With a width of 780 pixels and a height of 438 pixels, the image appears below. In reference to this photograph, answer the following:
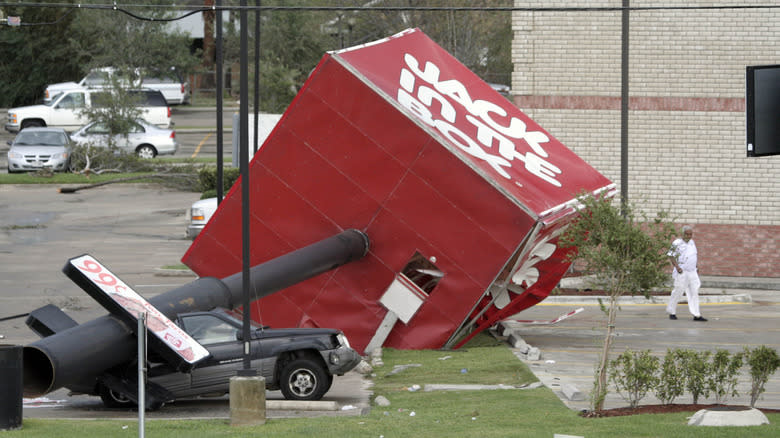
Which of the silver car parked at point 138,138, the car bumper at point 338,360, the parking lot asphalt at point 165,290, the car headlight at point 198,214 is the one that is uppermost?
the silver car parked at point 138,138

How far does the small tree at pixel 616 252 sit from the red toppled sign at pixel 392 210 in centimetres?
447

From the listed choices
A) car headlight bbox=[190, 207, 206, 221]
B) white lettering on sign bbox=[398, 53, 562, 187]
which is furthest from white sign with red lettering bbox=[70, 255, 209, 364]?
car headlight bbox=[190, 207, 206, 221]

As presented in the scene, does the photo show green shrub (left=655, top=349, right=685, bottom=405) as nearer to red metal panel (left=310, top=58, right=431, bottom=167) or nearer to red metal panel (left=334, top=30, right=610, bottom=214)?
red metal panel (left=334, top=30, right=610, bottom=214)

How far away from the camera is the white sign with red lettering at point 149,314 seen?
13953mm

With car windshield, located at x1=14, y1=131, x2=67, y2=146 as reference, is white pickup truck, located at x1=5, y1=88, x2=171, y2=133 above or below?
above

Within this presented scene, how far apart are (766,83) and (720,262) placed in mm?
18132

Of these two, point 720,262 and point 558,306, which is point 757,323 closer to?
point 558,306

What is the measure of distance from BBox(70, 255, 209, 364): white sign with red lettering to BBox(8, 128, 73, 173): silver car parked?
30081 mm

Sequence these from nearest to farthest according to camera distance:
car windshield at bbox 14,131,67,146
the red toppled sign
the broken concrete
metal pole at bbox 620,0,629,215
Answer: the broken concrete → the red toppled sign → metal pole at bbox 620,0,629,215 → car windshield at bbox 14,131,67,146

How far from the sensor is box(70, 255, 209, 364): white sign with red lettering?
45.8 ft

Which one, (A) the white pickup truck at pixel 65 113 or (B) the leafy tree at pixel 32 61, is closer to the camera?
(A) the white pickup truck at pixel 65 113

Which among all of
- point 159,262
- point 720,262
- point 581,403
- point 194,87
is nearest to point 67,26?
point 194,87

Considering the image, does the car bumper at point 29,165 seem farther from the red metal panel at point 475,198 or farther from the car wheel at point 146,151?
the red metal panel at point 475,198

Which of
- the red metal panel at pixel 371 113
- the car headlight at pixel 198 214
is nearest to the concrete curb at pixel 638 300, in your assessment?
the red metal panel at pixel 371 113
